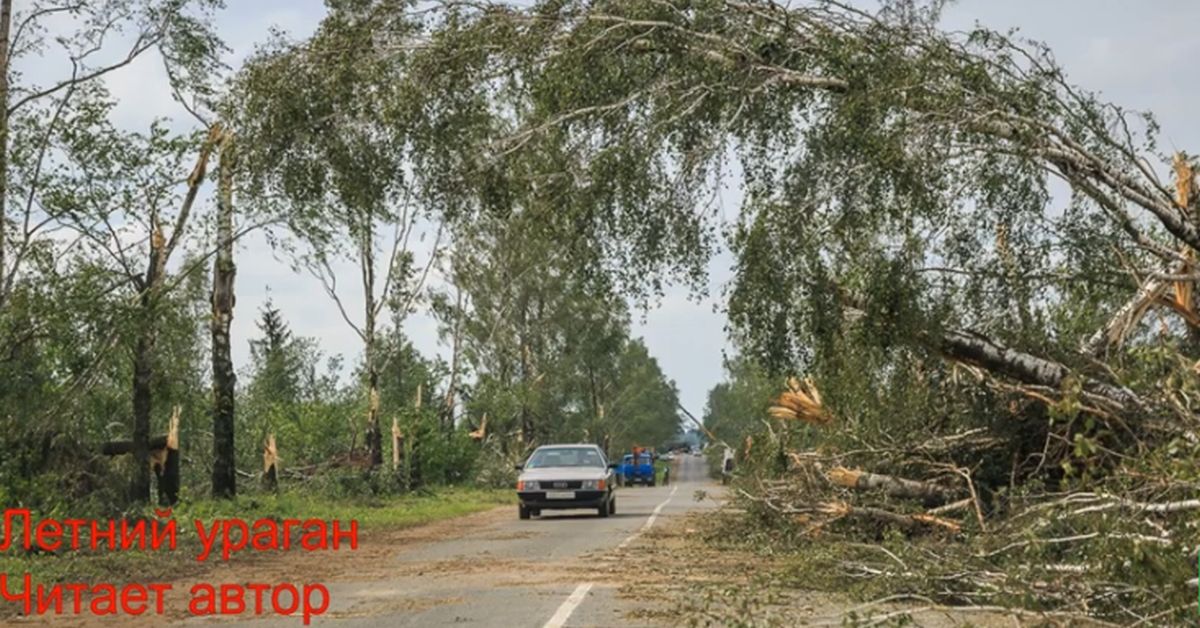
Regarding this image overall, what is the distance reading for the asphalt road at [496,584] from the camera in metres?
11.1

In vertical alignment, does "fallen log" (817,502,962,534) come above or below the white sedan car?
below

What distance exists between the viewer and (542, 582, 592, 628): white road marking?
35.1ft

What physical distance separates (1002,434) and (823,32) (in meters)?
5.02

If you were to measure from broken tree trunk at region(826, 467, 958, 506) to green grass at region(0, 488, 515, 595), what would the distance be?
25.7 feet

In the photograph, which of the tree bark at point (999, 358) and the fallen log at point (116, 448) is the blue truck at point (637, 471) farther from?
the tree bark at point (999, 358)

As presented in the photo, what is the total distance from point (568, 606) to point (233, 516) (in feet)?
45.2

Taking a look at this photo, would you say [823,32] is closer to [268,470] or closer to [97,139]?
[97,139]

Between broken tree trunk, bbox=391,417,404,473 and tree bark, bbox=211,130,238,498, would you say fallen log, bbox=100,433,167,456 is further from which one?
broken tree trunk, bbox=391,417,404,473

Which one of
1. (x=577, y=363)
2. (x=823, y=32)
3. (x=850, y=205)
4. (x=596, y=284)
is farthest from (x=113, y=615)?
(x=577, y=363)

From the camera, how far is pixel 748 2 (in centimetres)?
1527

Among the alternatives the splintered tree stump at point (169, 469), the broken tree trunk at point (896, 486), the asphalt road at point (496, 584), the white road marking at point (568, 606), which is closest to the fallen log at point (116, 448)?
the splintered tree stump at point (169, 469)

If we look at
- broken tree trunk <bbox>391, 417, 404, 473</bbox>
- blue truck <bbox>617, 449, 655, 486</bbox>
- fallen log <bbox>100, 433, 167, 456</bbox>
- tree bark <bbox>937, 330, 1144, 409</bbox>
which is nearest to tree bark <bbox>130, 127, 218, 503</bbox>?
fallen log <bbox>100, 433, 167, 456</bbox>

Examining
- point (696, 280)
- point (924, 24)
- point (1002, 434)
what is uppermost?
point (924, 24)

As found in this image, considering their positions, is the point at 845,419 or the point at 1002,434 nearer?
the point at 1002,434
